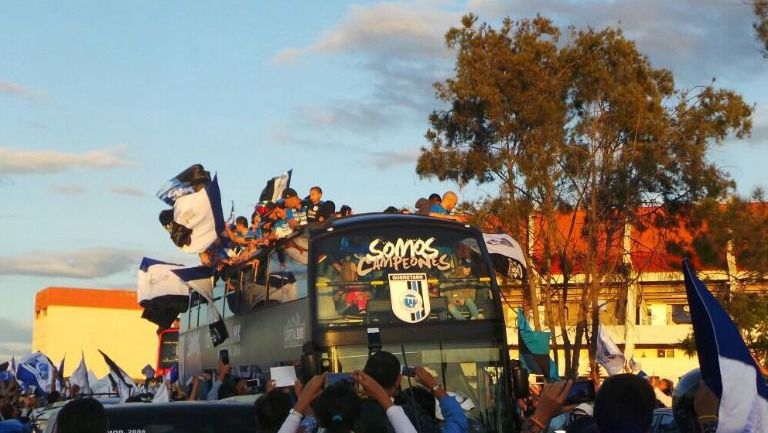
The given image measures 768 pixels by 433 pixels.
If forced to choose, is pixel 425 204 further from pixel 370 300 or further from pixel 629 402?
pixel 629 402

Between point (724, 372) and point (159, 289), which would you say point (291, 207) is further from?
point (724, 372)

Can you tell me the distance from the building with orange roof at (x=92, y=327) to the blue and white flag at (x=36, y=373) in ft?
143

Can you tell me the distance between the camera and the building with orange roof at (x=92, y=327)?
257ft

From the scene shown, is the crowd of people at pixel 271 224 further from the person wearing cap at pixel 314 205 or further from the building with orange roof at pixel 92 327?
the building with orange roof at pixel 92 327

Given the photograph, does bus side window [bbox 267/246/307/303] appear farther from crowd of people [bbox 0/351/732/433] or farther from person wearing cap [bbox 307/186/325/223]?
crowd of people [bbox 0/351/732/433]

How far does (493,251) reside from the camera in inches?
837

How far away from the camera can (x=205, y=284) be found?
23.3 metres

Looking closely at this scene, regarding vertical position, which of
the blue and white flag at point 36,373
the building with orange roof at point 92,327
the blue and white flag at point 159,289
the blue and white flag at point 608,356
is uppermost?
the building with orange roof at point 92,327

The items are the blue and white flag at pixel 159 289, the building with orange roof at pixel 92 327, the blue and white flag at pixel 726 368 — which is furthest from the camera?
the building with orange roof at pixel 92 327

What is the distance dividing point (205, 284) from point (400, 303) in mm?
6450

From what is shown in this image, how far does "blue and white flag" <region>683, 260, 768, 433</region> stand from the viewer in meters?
4.86

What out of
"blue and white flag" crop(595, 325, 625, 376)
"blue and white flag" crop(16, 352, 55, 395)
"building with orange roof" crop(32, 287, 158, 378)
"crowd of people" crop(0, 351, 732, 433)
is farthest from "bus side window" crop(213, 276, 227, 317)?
"building with orange roof" crop(32, 287, 158, 378)

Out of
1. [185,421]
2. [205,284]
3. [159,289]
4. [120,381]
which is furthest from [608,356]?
[185,421]

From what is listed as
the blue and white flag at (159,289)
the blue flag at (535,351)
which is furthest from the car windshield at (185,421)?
the blue and white flag at (159,289)
